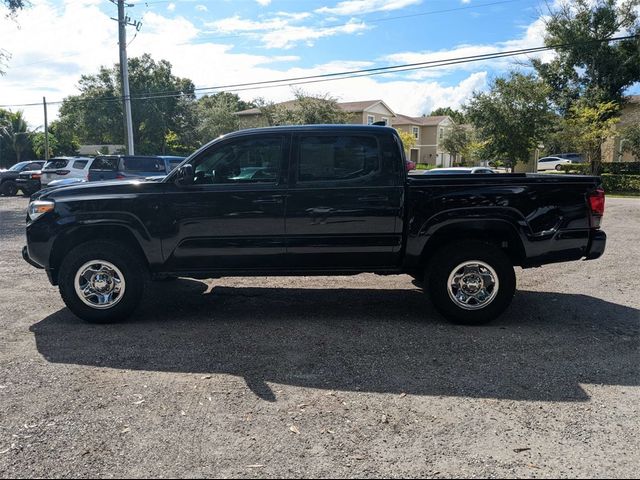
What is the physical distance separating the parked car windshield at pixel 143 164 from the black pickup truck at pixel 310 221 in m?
10.4

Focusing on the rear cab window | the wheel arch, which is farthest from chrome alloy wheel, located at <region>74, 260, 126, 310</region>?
the rear cab window

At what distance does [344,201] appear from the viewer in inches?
200

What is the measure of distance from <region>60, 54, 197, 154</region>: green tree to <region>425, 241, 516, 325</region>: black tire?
41771mm

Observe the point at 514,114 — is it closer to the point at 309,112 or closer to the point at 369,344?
the point at 309,112

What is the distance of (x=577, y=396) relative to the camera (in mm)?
3721

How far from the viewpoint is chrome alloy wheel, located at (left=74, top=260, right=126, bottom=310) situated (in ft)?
17.0

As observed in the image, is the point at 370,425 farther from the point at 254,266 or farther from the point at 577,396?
the point at 254,266

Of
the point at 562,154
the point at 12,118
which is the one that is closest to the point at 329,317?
the point at 562,154

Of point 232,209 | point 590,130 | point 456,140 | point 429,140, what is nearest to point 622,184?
point 590,130

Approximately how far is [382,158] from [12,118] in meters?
64.0

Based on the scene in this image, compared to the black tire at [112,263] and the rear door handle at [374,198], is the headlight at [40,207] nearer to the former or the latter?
the black tire at [112,263]

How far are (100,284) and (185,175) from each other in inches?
57.4

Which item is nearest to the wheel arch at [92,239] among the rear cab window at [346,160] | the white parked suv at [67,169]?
the rear cab window at [346,160]

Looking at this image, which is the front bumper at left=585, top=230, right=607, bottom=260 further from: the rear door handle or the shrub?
the shrub
